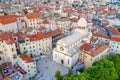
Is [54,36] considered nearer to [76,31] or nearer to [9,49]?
[76,31]

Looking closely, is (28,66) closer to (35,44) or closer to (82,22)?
(35,44)

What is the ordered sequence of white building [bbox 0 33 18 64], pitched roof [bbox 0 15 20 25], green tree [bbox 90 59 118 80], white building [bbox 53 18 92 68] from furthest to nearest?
pitched roof [bbox 0 15 20 25] → white building [bbox 53 18 92 68] → white building [bbox 0 33 18 64] → green tree [bbox 90 59 118 80]

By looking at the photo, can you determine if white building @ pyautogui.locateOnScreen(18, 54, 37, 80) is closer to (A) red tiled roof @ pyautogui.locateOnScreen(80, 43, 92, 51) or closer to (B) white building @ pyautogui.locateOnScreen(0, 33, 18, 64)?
(B) white building @ pyautogui.locateOnScreen(0, 33, 18, 64)

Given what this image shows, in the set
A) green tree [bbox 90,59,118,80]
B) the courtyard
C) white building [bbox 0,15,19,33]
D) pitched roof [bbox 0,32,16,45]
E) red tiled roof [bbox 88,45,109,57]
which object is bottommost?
the courtyard

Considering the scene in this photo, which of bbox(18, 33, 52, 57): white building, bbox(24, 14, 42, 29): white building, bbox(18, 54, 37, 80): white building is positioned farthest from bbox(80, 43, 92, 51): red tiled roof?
bbox(24, 14, 42, 29): white building

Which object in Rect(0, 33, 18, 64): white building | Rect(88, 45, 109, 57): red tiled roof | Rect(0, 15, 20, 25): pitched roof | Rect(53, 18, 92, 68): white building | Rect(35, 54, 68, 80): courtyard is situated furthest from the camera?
Rect(0, 15, 20, 25): pitched roof

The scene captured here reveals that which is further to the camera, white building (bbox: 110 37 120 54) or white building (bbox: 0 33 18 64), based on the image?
white building (bbox: 110 37 120 54)

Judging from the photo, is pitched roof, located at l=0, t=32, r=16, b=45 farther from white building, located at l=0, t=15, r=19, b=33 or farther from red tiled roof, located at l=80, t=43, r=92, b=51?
red tiled roof, located at l=80, t=43, r=92, b=51

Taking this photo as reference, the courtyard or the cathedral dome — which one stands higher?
the cathedral dome

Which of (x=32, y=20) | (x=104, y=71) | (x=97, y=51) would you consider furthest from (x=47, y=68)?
(x=32, y=20)
